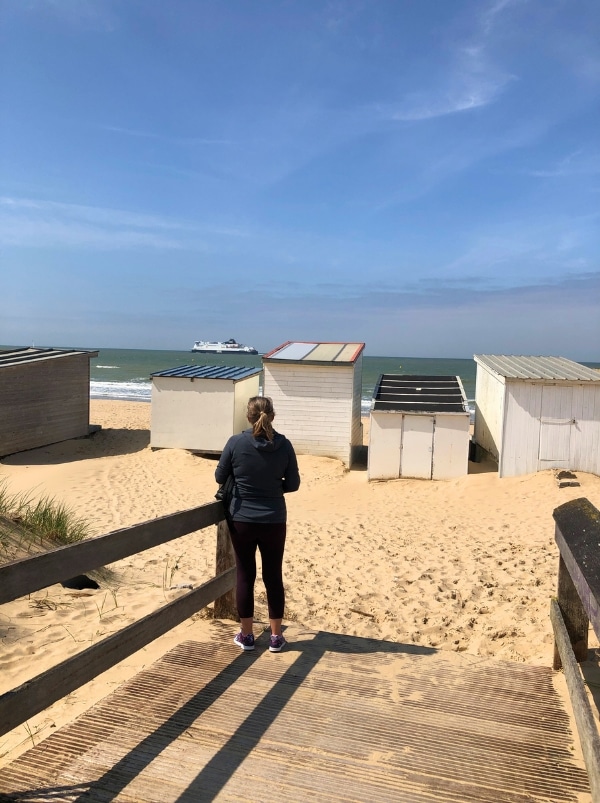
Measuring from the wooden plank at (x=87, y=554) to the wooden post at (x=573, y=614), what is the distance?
93.2 inches

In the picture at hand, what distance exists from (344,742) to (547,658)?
2684 mm

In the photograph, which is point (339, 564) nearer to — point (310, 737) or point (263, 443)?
point (263, 443)

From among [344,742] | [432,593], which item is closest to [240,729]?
[344,742]

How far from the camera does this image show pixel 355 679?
3.91 metres

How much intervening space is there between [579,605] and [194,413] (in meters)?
14.6

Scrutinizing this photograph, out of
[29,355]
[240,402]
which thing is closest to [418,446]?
[240,402]

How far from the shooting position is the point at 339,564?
330 inches

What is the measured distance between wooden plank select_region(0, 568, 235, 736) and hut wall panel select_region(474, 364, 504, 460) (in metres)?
11.2

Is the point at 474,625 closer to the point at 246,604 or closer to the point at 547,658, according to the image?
the point at 547,658

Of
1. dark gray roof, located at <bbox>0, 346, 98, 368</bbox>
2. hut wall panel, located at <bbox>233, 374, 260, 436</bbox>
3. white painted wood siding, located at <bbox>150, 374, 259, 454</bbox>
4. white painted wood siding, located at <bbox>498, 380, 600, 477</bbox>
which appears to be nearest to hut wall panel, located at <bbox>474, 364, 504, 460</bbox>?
white painted wood siding, located at <bbox>498, 380, 600, 477</bbox>

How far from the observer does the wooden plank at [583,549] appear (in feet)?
8.68

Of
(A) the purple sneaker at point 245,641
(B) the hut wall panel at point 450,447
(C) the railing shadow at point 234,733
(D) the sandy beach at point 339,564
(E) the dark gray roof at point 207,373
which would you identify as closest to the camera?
(C) the railing shadow at point 234,733

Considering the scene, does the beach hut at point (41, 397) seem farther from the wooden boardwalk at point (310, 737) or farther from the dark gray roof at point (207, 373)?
the wooden boardwalk at point (310, 737)

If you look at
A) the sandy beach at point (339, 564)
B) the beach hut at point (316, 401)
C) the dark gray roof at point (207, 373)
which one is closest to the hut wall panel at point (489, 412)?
the sandy beach at point (339, 564)
